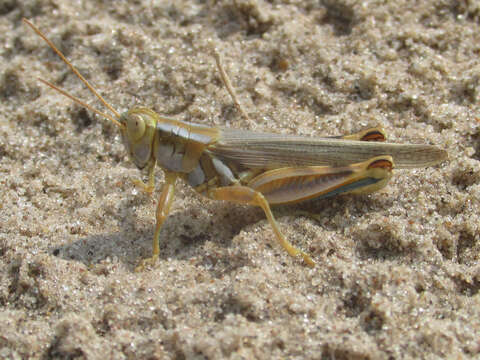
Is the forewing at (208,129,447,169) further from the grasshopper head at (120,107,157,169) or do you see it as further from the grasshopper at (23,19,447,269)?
the grasshopper head at (120,107,157,169)

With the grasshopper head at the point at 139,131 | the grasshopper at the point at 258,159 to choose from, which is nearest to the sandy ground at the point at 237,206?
the grasshopper at the point at 258,159

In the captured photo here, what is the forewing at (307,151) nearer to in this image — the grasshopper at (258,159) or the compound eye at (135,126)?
the grasshopper at (258,159)

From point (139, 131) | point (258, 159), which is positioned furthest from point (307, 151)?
point (139, 131)

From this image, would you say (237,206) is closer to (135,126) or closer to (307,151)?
(307,151)

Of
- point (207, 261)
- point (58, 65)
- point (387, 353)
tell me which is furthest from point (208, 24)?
point (387, 353)

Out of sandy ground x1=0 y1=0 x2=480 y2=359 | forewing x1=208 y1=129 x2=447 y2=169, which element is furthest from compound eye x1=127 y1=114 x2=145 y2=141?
sandy ground x1=0 y1=0 x2=480 y2=359

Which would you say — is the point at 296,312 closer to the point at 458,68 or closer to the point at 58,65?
the point at 458,68

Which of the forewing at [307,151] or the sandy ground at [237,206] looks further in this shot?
the forewing at [307,151]
